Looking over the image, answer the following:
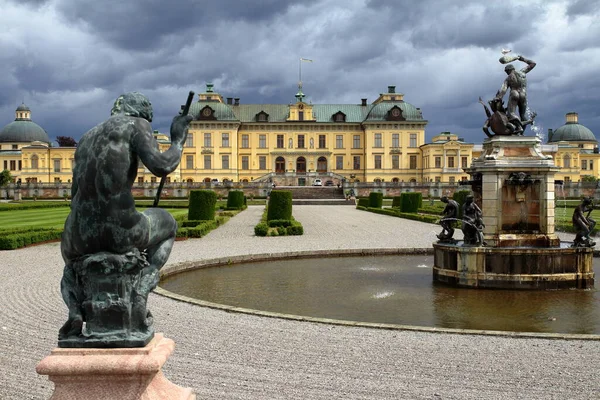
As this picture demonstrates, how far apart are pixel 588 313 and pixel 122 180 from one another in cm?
770

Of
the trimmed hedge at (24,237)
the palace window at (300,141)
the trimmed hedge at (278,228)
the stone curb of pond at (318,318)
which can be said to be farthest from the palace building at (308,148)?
the stone curb of pond at (318,318)

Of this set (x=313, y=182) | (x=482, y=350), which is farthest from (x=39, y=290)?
(x=313, y=182)

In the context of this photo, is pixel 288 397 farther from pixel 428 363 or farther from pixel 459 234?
pixel 459 234

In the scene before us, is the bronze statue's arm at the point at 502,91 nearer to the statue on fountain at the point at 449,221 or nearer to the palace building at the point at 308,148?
the statue on fountain at the point at 449,221

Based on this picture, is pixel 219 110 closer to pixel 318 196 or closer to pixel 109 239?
pixel 318 196

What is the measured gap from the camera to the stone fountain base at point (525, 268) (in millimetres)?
10602

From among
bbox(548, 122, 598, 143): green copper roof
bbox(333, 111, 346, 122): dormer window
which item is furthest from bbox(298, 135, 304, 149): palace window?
bbox(548, 122, 598, 143): green copper roof

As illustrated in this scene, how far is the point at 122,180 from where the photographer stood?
3674 millimetres

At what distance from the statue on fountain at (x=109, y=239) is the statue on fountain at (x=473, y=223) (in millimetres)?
8172

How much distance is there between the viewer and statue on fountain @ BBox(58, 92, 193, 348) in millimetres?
3652

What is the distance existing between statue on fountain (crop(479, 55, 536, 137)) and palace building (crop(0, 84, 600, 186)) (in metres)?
58.9

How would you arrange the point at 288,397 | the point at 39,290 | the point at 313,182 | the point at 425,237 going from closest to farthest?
the point at 288,397 → the point at 39,290 → the point at 425,237 → the point at 313,182

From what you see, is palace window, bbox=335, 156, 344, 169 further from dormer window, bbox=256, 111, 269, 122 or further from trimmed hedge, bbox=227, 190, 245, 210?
trimmed hedge, bbox=227, 190, 245, 210

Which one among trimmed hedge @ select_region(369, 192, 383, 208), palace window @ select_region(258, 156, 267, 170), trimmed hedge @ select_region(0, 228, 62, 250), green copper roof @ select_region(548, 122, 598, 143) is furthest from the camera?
green copper roof @ select_region(548, 122, 598, 143)
